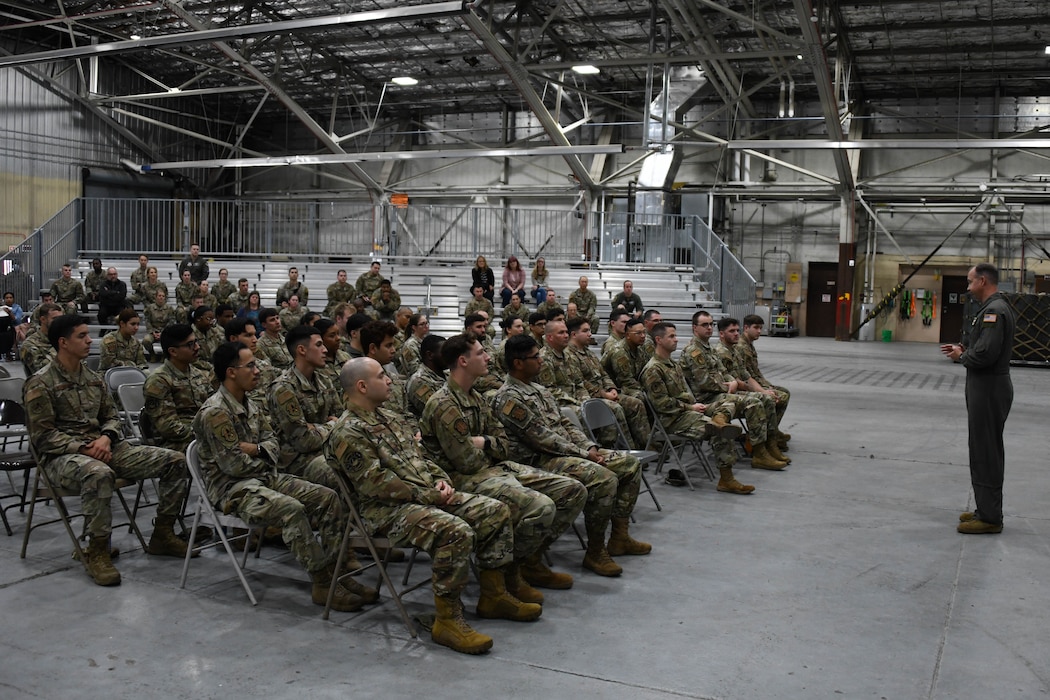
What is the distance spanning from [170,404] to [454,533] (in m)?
2.59

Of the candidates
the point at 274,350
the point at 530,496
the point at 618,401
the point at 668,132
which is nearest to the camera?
the point at 530,496

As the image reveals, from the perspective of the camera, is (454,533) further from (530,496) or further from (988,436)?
(988,436)

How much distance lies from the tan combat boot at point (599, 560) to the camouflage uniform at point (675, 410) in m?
2.31

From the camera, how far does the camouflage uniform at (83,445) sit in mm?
4672

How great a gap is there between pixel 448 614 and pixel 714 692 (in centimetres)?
116

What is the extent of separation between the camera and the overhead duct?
2072 centimetres

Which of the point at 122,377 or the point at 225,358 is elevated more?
the point at 225,358

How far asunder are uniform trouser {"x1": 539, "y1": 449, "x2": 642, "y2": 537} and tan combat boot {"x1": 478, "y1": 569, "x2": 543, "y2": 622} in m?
0.85

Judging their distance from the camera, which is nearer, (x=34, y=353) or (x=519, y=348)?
(x=519, y=348)

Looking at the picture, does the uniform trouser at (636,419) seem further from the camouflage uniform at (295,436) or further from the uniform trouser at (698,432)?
the camouflage uniform at (295,436)

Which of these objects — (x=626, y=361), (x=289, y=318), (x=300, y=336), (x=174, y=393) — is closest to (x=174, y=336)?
(x=174, y=393)

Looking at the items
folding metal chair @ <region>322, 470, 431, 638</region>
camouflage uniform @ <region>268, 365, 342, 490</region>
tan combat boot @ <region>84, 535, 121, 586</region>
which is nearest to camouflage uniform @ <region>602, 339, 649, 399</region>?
camouflage uniform @ <region>268, 365, 342, 490</region>

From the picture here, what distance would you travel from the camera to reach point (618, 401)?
7.39m

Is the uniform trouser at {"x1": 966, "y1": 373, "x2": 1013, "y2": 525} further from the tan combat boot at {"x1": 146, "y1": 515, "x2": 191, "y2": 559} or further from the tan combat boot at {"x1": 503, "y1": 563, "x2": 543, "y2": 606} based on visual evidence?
the tan combat boot at {"x1": 146, "y1": 515, "x2": 191, "y2": 559}
